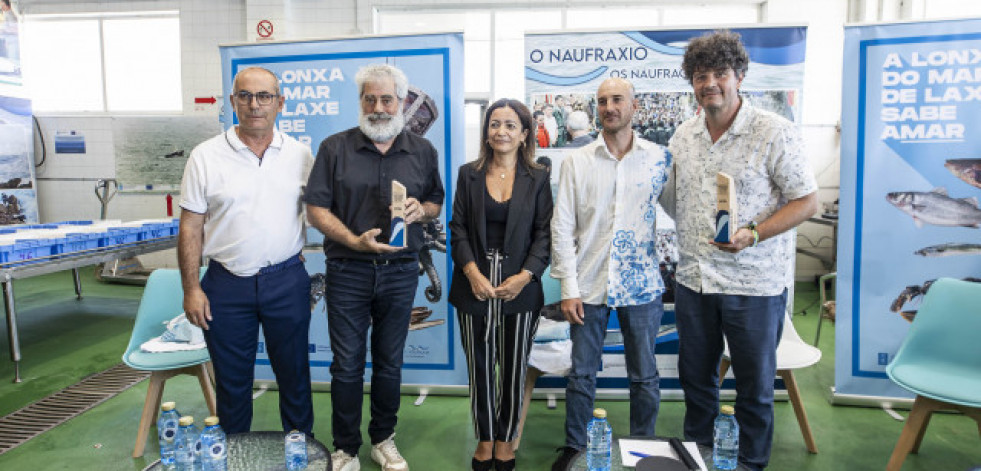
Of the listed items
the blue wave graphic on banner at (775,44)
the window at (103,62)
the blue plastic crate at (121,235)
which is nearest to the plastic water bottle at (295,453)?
the blue wave graphic on banner at (775,44)

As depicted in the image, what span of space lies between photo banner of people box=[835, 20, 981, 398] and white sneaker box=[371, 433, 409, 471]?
2365 mm

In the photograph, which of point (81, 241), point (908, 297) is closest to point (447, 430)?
point (908, 297)

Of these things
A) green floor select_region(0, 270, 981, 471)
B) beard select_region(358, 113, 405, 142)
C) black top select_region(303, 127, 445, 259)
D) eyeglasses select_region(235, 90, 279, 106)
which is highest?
eyeglasses select_region(235, 90, 279, 106)

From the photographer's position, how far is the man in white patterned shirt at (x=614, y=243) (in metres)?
2.16

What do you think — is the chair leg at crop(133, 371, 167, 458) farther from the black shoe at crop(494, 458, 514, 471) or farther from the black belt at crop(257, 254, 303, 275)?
the black shoe at crop(494, 458, 514, 471)

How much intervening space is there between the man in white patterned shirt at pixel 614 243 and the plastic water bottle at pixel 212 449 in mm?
1247

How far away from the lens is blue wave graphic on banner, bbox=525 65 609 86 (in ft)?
9.77

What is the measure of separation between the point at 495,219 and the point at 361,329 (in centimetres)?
72

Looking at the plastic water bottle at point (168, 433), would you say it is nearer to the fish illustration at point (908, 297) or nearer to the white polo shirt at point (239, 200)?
the white polo shirt at point (239, 200)

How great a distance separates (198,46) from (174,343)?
4912mm

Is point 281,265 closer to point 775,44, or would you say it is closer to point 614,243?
point 614,243

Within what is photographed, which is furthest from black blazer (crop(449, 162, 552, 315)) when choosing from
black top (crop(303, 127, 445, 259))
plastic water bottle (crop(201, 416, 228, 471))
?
plastic water bottle (crop(201, 416, 228, 471))

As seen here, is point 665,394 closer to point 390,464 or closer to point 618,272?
point 618,272

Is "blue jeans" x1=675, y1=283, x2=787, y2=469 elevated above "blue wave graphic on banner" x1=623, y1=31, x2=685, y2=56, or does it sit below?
below
